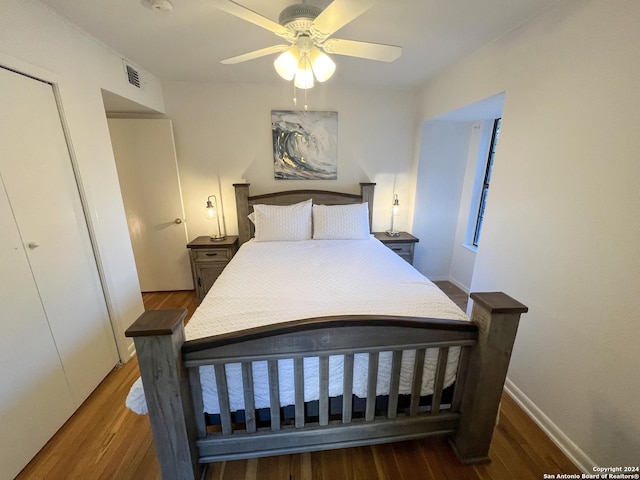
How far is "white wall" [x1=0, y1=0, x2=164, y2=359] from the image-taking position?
131 cm

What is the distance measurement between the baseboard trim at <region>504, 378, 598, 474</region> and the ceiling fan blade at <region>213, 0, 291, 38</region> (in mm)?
2620

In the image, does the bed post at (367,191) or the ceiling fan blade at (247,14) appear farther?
the bed post at (367,191)

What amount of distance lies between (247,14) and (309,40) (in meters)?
0.34

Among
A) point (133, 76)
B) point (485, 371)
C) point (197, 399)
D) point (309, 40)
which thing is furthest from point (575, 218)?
point (133, 76)

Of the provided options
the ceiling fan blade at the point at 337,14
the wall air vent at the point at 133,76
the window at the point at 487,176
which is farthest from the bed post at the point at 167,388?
the window at the point at 487,176

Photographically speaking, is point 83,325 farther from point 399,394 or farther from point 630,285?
point 630,285

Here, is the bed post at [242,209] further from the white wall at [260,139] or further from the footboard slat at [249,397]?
the footboard slat at [249,397]

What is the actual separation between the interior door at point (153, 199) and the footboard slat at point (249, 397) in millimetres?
2418

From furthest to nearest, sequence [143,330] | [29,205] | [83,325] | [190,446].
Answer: [83,325], [29,205], [190,446], [143,330]

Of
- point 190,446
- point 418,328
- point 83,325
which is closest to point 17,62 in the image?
point 83,325

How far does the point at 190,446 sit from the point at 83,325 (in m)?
1.24

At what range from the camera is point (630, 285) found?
42.7 inches

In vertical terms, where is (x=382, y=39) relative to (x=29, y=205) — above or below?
above

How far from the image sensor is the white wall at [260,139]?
2760 mm
